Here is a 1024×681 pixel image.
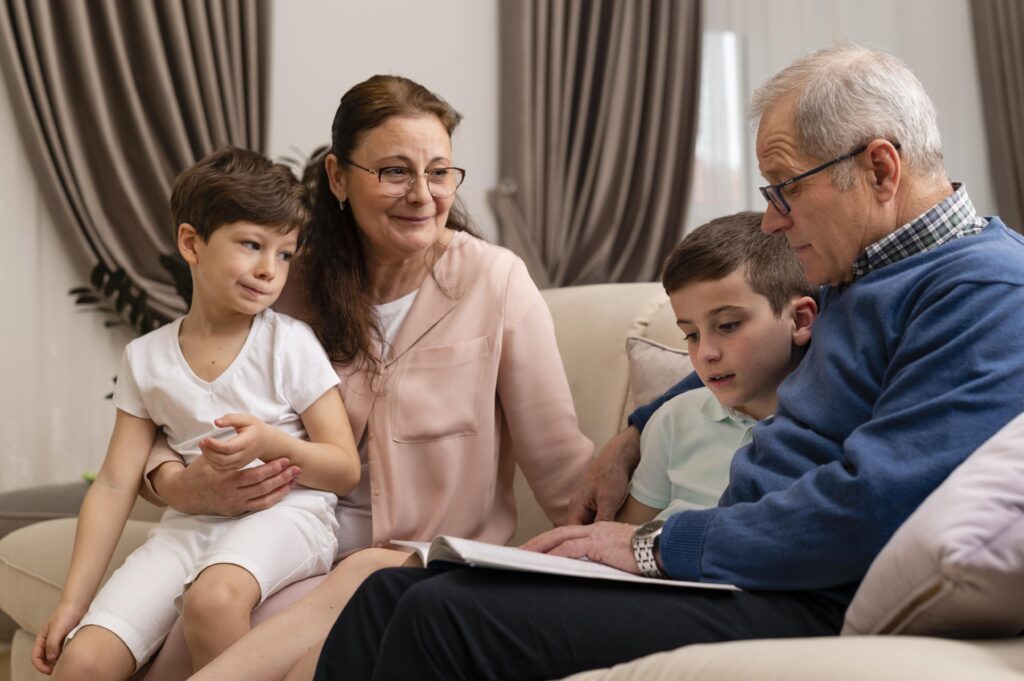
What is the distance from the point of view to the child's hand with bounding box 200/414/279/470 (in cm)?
185

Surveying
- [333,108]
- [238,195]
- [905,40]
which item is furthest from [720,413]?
[905,40]

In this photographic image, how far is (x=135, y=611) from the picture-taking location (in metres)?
1.86

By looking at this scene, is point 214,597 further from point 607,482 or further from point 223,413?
point 607,482

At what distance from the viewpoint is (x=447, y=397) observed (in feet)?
7.04

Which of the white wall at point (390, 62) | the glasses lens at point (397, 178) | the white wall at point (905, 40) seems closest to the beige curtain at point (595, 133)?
the white wall at point (390, 62)

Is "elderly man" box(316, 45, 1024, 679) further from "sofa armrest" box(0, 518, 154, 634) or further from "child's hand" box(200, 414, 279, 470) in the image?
"sofa armrest" box(0, 518, 154, 634)

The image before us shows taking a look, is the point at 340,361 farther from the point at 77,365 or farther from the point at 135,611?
the point at 77,365

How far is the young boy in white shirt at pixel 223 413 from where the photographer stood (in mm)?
1899

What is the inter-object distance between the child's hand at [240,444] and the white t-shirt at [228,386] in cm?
14

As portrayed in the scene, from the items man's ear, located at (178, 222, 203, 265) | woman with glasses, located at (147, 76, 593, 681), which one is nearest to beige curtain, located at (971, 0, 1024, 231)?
woman with glasses, located at (147, 76, 593, 681)

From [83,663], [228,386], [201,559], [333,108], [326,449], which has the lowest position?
[83,663]

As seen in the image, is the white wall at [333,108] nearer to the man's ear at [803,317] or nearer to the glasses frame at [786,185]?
the man's ear at [803,317]

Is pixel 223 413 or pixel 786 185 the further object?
pixel 223 413

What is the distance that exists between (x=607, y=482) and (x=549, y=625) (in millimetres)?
612
